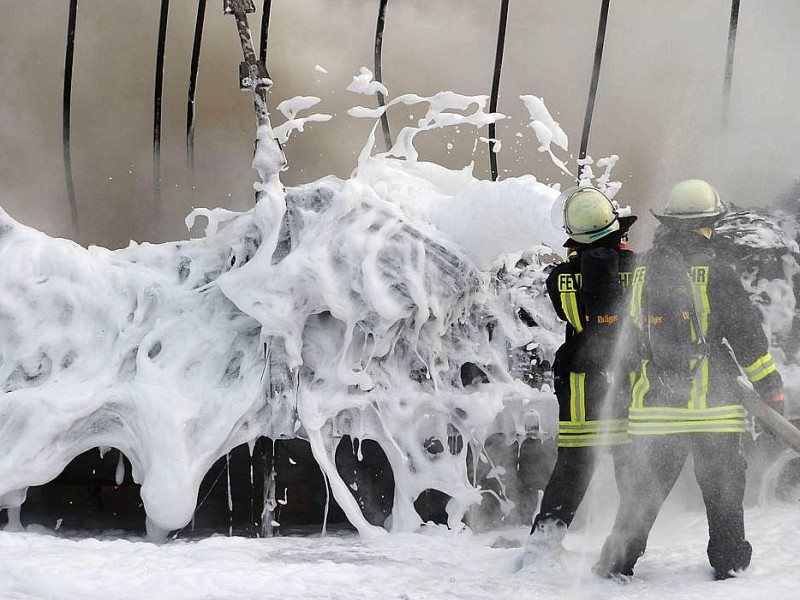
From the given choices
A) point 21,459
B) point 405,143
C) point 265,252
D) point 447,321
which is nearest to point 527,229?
point 447,321

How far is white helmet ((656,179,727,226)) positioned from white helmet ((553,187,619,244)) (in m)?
0.18

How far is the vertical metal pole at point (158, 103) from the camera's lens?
567 centimetres

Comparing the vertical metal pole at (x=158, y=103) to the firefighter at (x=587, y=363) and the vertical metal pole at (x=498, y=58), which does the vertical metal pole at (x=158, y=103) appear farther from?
the firefighter at (x=587, y=363)

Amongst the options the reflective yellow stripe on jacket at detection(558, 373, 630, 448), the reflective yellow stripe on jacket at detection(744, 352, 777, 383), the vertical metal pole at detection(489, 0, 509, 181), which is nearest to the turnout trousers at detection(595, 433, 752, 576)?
the reflective yellow stripe on jacket at detection(558, 373, 630, 448)

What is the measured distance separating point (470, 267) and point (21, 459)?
2.16m

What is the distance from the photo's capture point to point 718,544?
2807 mm

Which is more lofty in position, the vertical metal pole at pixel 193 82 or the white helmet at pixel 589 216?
the vertical metal pole at pixel 193 82

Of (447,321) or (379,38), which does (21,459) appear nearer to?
(447,321)

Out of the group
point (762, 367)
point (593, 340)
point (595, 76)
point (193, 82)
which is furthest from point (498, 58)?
point (762, 367)

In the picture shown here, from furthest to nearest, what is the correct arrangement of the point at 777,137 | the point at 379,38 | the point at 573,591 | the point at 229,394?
the point at 379,38 < the point at 777,137 < the point at 229,394 < the point at 573,591

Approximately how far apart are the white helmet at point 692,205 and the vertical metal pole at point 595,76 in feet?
9.54

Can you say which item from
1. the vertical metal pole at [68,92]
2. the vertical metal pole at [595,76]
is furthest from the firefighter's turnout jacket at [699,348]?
the vertical metal pole at [68,92]

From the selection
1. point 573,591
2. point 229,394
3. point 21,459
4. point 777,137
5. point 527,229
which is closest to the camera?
point 573,591

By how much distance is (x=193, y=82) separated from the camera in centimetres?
591
